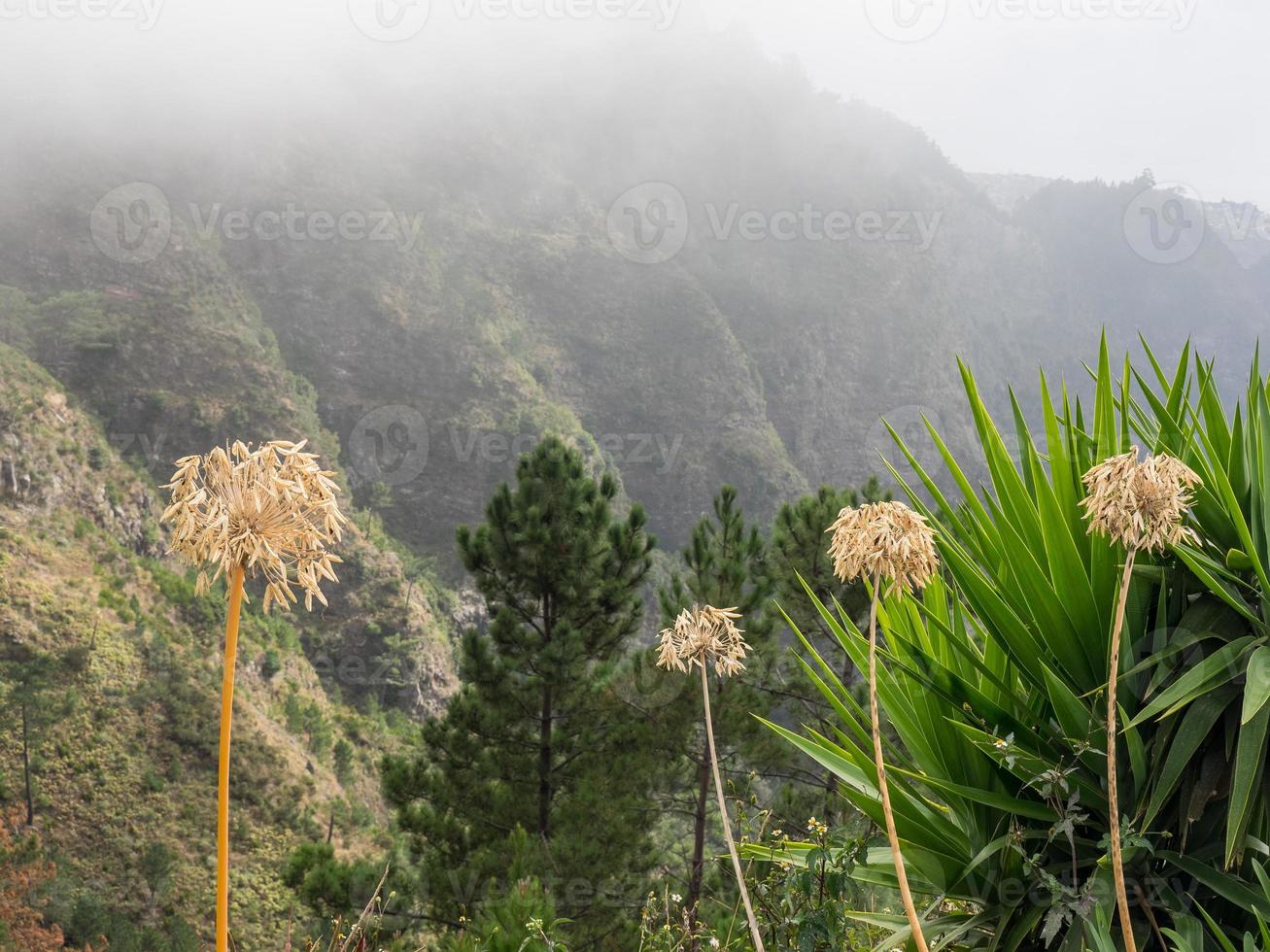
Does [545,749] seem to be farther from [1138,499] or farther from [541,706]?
[1138,499]

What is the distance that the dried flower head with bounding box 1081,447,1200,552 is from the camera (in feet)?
4.41

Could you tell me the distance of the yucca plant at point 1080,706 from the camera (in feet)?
5.78

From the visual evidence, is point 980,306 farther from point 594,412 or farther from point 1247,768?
point 1247,768

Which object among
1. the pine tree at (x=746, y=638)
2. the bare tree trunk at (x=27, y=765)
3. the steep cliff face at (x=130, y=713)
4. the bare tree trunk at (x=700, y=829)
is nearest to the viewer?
the bare tree trunk at (x=700, y=829)

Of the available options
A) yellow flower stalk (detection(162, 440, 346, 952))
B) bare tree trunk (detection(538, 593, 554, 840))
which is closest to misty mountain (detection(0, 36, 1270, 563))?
bare tree trunk (detection(538, 593, 554, 840))

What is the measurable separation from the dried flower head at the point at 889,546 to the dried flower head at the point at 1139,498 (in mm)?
276

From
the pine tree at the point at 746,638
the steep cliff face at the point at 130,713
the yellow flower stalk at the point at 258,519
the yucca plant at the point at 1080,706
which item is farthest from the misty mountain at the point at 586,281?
the yellow flower stalk at the point at 258,519

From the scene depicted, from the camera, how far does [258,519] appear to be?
1025mm

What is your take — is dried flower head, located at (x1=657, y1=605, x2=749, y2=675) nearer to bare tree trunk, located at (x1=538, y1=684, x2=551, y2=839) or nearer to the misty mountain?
bare tree trunk, located at (x1=538, y1=684, x2=551, y2=839)

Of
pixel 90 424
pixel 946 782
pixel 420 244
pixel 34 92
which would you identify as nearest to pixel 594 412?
pixel 420 244

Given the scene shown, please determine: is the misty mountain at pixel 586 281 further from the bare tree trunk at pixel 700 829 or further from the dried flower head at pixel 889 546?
the dried flower head at pixel 889 546

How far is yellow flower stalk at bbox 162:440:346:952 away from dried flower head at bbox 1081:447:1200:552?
1.17 meters

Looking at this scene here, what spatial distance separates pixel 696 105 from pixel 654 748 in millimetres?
94914

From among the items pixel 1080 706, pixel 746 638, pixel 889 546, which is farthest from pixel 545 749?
pixel 889 546
